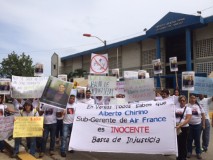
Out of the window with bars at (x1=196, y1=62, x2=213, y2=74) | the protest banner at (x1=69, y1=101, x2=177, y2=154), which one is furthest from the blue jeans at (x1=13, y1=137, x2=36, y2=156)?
the window with bars at (x1=196, y1=62, x2=213, y2=74)

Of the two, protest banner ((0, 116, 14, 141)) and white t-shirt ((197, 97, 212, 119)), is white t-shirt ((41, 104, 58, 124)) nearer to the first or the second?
protest banner ((0, 116, 14, 141))

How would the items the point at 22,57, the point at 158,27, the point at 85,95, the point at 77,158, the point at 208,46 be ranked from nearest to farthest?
the point at 77,158 → the point at 85,95 → the point at 208,46 → the point at 158,27 → the point at 22,57

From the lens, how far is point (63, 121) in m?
8.56

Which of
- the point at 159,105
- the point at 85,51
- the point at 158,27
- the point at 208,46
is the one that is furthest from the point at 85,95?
the point at 85,51

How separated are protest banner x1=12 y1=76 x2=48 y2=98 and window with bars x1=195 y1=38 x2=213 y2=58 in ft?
60.7

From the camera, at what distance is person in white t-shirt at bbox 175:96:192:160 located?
7254 millimetres

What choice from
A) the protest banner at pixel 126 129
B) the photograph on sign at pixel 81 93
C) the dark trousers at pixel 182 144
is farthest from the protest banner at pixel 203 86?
the photograph on sign at pixel 81 93

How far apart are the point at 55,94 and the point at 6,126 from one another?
1645 millimetres

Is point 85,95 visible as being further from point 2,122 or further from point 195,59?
point 195,59

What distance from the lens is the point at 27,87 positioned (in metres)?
9.20

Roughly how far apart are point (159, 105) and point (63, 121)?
2705 millimetres

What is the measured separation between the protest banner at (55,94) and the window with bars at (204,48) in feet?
62.3

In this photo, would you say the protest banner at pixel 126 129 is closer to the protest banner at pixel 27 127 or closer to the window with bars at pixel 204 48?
the protest banner at pixel 27 127

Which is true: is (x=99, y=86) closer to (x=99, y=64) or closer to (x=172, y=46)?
(x=99, y=64)
